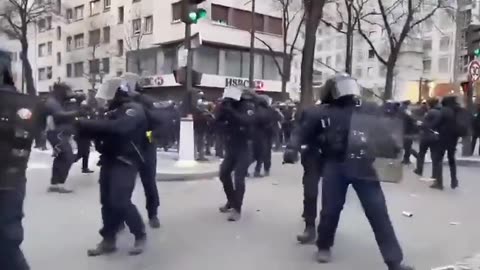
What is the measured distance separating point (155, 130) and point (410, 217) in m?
3.76

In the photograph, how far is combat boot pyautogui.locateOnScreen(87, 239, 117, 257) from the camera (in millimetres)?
5616

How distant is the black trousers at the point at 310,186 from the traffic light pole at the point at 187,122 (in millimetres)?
5527

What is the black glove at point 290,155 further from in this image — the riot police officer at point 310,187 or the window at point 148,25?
the window at point 148,25

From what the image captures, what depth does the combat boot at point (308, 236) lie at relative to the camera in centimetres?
627

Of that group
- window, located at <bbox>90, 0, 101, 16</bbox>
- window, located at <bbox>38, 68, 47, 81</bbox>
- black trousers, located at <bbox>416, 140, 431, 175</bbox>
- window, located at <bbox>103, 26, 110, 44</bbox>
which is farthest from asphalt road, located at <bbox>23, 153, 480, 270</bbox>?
window, located at <bbox>38, 68, 47, 81</bbox>

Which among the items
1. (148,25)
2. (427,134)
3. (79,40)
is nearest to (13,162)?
(427,134)

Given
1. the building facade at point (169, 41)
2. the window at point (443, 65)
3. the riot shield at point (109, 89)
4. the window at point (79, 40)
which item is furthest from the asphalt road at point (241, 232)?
the window at point (443, 65)

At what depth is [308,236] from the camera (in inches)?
248

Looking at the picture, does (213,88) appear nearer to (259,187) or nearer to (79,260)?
(259,187)

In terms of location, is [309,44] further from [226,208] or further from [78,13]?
[78,13]

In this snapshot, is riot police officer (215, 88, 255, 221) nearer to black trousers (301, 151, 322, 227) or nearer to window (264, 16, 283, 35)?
black trousers (301, 151, 322, 227)

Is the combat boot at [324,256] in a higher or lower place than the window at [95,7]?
lower

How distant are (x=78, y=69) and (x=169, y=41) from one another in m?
18.6

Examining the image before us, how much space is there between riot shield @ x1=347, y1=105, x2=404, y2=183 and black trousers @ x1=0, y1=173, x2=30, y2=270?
2674mm
